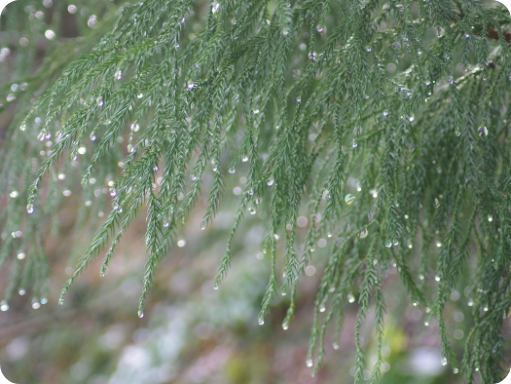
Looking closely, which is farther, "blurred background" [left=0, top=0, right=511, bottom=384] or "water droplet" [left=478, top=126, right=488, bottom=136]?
"blurred background" [left=0, top=0, right=511, bottom=384]

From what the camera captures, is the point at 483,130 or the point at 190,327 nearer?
the point at 483,130

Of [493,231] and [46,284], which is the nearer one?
[493,231]

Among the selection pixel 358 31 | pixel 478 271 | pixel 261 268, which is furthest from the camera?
pixel 261 268

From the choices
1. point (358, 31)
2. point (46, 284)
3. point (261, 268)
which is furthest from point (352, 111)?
point (261, 268)

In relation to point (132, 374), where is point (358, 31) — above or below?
above

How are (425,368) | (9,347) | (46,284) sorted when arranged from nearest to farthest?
1. (46,284)
2. (425,368)
3. (9,347)

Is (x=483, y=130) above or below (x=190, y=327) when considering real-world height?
below

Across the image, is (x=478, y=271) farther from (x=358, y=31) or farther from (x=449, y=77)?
(x=358, y=31)

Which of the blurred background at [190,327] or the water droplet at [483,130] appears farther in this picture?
the blurred background at [190,327]
